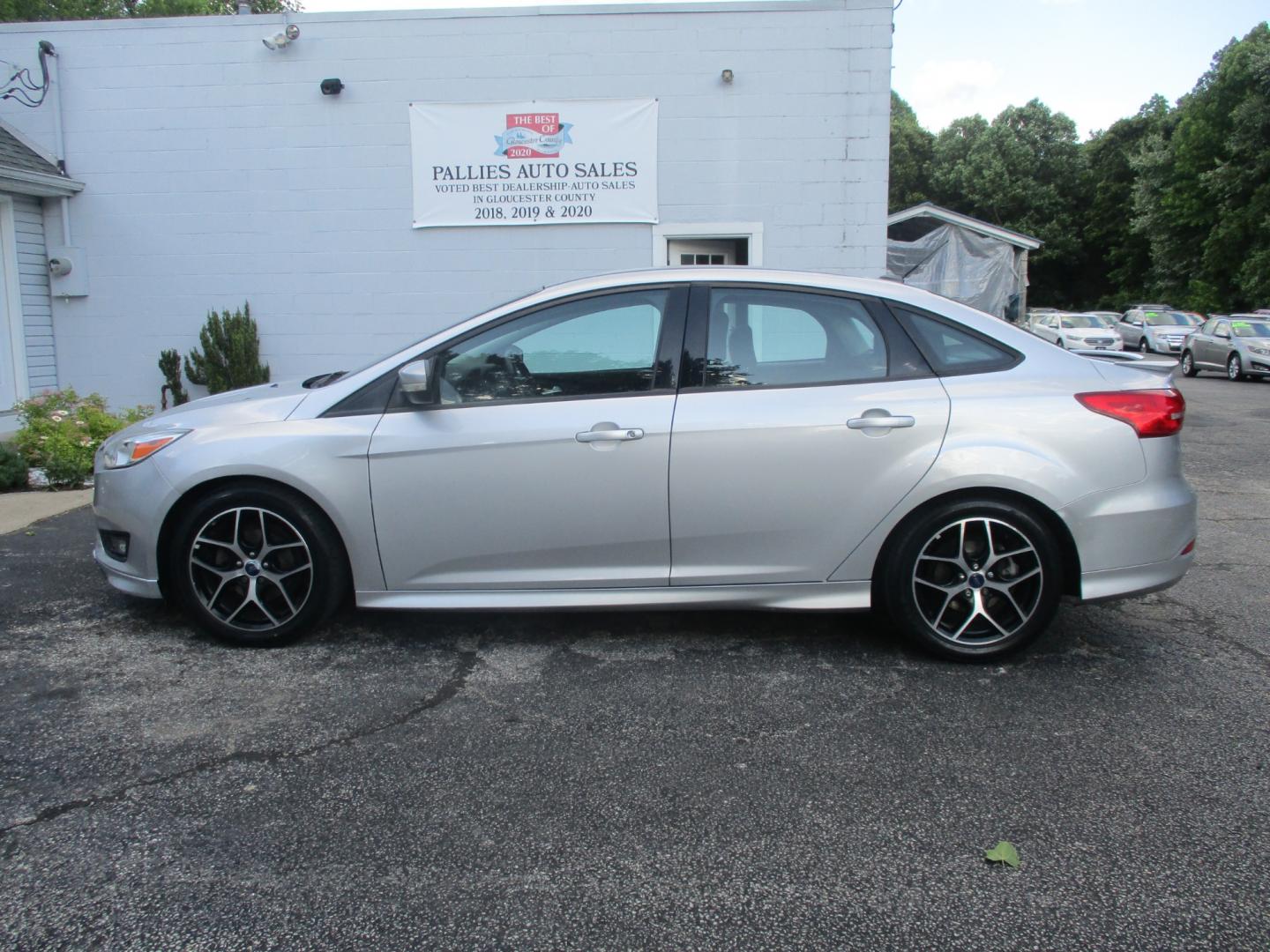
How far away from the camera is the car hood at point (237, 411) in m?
4.21

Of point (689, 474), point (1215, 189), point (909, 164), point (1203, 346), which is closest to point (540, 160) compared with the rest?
point (689, 474)

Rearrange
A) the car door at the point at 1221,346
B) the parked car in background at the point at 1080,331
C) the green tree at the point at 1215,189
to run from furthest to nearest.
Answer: the green tree at the point at 1215,189
the parked car in background at the point at 1080,331
the car door at the point at 1221,346

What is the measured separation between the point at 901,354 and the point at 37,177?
9670mm

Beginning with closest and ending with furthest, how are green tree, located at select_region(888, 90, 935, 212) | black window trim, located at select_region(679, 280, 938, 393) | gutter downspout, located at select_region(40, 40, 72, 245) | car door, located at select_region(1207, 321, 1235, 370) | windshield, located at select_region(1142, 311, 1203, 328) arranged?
black window trim, located at select_region(679, 280, 938, 393) < gutter downspout, located at select_region(40, 40, 72, 245) < car door, located at select_region(1207, 321, 1235, 370) < windshield, located at select_region(1142, 311, 1203, 328) < green tree, located at select_region(888, 90, 935, 212)

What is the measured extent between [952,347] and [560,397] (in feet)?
5.48

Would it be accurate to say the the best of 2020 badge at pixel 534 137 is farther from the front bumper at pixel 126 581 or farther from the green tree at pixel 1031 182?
the green tree at pixel 1031 182

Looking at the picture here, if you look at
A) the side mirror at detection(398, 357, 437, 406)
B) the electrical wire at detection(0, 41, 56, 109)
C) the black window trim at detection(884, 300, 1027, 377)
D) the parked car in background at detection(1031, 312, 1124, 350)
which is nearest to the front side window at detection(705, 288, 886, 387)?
the black window trim at detection(884, 300, 1027, 377)

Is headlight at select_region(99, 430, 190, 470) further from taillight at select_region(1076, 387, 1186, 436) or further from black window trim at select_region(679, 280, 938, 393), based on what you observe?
taillight at select_region(1076, 387, 1186, 436)

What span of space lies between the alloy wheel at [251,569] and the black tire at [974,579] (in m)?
2.50

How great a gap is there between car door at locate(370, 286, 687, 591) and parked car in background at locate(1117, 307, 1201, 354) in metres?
33.9

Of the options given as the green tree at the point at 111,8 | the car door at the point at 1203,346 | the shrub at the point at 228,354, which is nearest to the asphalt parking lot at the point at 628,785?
the shrub at the point at 228,354

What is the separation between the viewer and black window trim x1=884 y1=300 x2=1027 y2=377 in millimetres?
4090

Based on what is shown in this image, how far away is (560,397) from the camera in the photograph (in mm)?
4109

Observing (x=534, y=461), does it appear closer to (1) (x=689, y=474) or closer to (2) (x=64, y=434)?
(1) (x=689, y=474)
